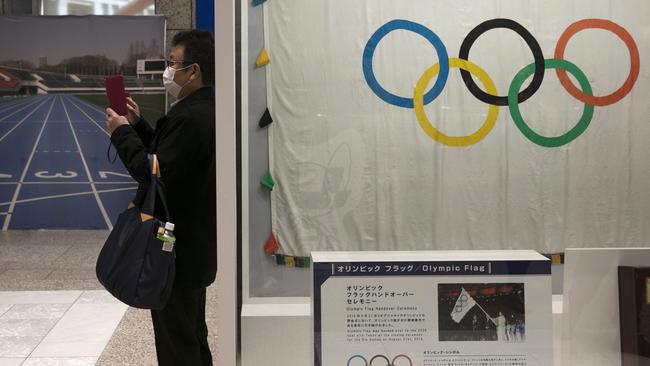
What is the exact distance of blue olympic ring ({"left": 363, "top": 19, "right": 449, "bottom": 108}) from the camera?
5.26 feet

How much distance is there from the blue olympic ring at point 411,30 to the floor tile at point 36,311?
3.05 meters

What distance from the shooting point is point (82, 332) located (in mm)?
3488

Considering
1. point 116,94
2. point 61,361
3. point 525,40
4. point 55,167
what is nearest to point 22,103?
point 55,167

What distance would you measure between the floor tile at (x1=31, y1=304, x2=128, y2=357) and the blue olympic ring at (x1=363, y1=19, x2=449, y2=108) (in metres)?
2.37

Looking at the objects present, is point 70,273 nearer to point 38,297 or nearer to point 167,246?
point 38,297

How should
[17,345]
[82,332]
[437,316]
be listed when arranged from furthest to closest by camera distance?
[82,332] → [17,345] → [437,316]

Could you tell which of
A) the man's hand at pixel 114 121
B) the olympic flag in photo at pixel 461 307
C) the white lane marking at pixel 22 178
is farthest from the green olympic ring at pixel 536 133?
the white lane marking at pixel 22 178

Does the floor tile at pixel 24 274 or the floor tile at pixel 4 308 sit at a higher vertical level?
the floor tile at pixel 24 274

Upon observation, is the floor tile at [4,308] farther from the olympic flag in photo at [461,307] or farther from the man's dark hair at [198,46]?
the olympic flag in photo at [461,307]

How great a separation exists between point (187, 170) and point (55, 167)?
5.09m

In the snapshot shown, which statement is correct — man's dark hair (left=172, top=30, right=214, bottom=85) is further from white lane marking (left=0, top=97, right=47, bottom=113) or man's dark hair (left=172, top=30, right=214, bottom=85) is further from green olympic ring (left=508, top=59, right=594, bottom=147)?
white lane marking (left=0, top=97, right=47, bottom=113)

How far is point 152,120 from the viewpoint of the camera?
620cm

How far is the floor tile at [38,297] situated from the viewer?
13.4 ft

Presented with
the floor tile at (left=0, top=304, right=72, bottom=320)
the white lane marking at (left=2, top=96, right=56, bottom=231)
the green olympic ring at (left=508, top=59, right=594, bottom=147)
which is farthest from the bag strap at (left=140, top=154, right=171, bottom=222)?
the white lane marking at (left=2, top=96, right=56, bottom=231)
